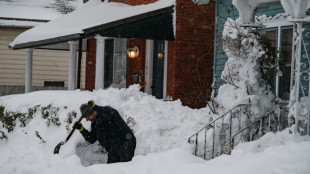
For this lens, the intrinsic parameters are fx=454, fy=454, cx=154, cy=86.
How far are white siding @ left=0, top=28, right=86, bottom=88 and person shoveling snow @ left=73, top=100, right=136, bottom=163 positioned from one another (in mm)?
14387

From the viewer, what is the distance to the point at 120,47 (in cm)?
1684

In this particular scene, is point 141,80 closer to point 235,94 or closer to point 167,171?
point 235,94

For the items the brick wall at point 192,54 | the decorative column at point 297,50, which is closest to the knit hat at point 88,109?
the decorative column at point 297,50

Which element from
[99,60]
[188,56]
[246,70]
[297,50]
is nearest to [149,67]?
[188,56]

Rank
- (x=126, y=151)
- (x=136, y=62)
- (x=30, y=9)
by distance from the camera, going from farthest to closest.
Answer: (x=30, y=9)
(x=136, y=62)
(x=126, y=151)

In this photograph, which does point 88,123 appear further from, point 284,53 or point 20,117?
point 284,53

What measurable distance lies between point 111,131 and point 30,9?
16.7m

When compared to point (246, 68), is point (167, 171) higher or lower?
lower

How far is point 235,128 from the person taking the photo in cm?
895

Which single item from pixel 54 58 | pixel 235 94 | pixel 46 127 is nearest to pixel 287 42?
pixel 235 94

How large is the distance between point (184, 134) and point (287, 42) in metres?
3.11

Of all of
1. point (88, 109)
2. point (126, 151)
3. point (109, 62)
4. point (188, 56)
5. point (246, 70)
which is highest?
point (188, 56)

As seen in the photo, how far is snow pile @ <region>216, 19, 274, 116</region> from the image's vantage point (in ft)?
28.3

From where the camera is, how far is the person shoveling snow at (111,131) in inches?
288
